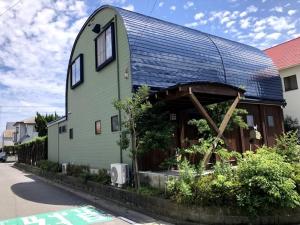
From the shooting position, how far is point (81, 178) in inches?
546

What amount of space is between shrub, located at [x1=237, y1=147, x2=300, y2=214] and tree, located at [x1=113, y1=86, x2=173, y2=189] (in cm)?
306

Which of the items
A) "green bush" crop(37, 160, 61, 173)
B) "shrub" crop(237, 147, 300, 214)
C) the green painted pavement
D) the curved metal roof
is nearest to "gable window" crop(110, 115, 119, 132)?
the curved metal roof

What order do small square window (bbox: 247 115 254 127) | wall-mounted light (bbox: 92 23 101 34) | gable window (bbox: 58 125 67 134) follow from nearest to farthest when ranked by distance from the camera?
wall-mounted light (bbox: 92 23 101 34)
small square window (bbox: 247 115 254 127)
gable window (bbox: 58 125 67 134)

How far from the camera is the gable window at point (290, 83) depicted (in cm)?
2059

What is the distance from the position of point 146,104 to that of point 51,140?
53.1ft

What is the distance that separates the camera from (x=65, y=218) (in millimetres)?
8609

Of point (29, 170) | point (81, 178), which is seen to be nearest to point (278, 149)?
point (81, 178)

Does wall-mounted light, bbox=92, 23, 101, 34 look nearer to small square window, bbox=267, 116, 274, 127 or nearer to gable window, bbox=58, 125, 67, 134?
gable window, bbox=58, 125, 67, 134

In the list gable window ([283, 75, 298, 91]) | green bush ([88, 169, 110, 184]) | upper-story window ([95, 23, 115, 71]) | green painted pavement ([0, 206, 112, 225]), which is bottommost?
green painted pavement ([0, 206, 112, 225])

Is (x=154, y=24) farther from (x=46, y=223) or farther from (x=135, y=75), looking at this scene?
(x=46, y=223)

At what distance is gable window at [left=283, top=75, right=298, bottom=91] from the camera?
20.6m

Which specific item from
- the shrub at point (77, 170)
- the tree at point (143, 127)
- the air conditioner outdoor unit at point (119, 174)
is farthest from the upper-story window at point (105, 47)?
the air conditioner outdoor unit at point (119, 174)

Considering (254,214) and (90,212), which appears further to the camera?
(90,212)

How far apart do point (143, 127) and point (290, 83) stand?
581 inches
